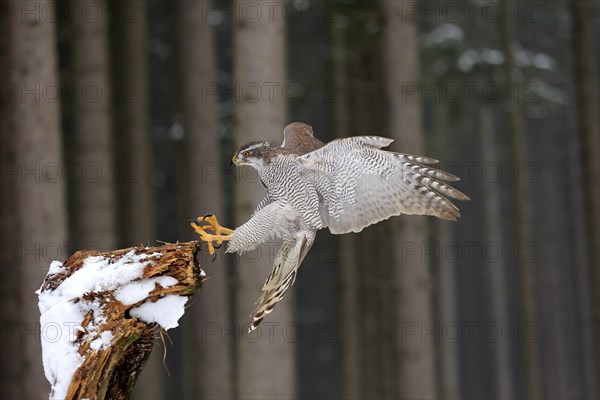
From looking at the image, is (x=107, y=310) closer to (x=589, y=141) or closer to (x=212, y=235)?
(x=212, y=235)

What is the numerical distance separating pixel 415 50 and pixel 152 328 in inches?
273

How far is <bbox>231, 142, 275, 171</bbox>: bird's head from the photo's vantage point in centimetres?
453

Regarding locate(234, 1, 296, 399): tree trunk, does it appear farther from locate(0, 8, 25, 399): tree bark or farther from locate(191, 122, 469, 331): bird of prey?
locate(0, 8, 25, 399): tree bark

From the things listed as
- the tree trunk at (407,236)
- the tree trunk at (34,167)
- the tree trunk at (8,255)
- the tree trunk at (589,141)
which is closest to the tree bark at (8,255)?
the tree trunk at (8,255)

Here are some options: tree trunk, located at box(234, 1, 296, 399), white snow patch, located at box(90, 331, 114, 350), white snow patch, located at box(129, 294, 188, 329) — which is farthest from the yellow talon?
tree trunk, located at box(234, 1, 296, 399)

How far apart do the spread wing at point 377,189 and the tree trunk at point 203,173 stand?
5.62m

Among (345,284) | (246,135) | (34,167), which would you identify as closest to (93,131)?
(34,167)

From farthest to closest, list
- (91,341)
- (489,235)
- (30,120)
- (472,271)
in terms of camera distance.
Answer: (472,271) < (489,235) < (30,120) < (91,341)

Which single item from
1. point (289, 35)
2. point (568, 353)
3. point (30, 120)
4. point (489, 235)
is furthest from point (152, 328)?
point (568, 353)

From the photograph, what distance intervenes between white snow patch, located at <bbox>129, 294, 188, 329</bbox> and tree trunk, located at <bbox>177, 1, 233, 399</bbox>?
636cm

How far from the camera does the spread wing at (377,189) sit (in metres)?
4.61

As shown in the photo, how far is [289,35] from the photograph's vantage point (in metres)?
17.0

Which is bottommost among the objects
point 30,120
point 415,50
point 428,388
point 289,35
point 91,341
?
point 428,388

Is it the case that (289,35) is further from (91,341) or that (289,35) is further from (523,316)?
(91,341)
